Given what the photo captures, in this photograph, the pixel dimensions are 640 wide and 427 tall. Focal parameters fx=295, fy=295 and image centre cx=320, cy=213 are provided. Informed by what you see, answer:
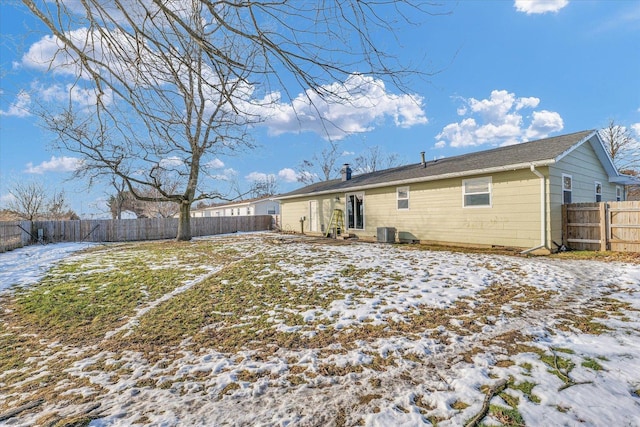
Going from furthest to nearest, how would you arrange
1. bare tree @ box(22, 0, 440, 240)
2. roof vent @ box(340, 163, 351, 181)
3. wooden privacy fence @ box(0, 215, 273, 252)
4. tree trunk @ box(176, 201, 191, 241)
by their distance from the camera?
roof vent @ box(340, 163, 351, 181)
tree trunk @ box(176, 201, 191, 241)
wooden privacy fence @ box(0, 215, 273, 252)
bare tree @ box(22, 0, 440, 240)

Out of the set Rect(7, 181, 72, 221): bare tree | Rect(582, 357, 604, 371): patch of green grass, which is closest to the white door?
Rect(582, 357, 604, 371): patch of green grass

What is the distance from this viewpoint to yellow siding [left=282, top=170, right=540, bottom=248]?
28.9 ft

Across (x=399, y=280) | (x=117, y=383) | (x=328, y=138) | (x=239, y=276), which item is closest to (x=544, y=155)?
(x=399, y=280)

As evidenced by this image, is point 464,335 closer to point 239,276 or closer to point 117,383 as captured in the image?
point 117,383

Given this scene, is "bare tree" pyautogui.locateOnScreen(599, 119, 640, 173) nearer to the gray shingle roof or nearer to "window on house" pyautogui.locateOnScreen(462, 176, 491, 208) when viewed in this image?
the gray shingle roof

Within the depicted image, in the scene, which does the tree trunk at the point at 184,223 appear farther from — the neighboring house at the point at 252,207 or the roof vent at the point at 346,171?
the neighboring house at the point at 252,207

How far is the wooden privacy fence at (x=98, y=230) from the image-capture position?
14117 mm

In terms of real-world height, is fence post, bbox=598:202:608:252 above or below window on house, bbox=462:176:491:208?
below

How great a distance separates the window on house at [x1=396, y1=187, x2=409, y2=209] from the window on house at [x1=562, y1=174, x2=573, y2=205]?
16.5 ft

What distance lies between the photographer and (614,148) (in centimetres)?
2173

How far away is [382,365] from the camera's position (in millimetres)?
2846

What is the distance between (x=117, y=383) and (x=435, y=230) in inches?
419

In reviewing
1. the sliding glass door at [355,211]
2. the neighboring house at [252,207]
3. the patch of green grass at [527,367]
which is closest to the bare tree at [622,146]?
the sliding glass door at [355,211]

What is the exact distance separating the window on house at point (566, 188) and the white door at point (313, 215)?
11.6m
